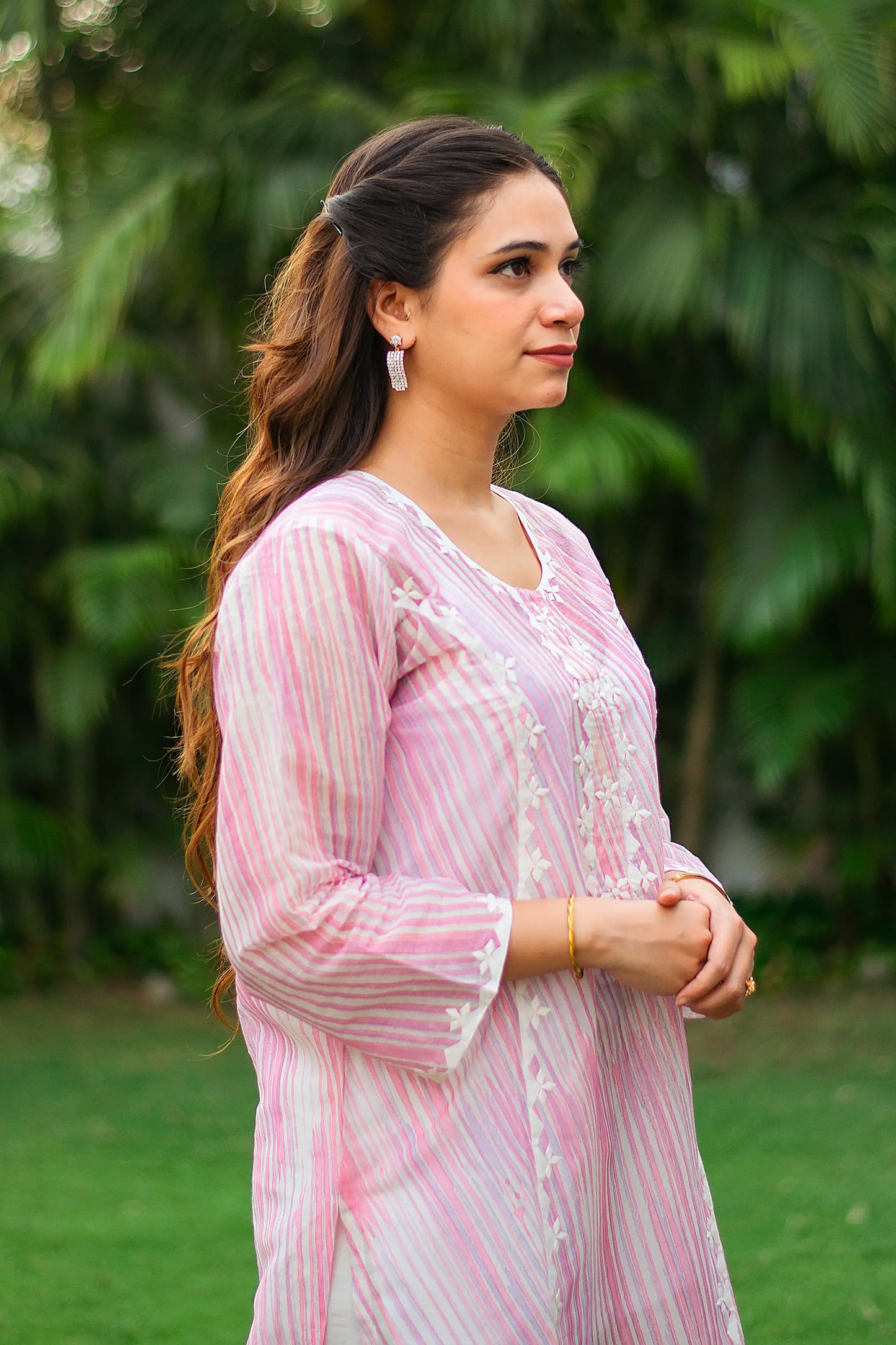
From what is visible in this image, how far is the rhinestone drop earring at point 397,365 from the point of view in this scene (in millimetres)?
1722

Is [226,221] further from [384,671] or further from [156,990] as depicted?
[384,671]

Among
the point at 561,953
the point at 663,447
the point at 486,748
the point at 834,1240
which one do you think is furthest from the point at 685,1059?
the point at 663,447

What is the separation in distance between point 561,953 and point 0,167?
7981mm

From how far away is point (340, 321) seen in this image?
5.84 feet

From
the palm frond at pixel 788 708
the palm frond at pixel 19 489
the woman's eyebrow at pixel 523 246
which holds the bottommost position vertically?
the palm frond at pixel 788 708

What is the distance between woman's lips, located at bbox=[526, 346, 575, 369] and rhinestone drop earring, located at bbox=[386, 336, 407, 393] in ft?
0.48

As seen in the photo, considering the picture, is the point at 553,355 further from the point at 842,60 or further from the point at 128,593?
the point at 128,593

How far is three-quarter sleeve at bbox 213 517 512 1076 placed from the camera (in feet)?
4.83

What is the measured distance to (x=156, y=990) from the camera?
7215mm

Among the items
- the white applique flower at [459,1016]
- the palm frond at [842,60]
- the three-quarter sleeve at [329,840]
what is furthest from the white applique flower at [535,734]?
the palm frond at [842,60]

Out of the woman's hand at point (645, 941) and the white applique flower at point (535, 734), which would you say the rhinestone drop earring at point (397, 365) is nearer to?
the white applique flower at point (535, 734)

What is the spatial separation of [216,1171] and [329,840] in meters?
3.63

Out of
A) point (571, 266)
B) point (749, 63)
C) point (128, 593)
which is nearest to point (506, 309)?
point (571, 266)

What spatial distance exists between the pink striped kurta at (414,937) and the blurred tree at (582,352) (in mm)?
4403
